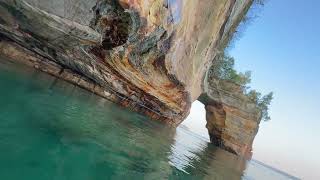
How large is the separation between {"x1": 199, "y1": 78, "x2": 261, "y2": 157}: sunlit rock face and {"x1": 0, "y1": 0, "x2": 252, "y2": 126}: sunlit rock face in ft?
35.7

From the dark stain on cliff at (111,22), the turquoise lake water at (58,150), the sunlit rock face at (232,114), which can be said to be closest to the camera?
the turquoise lake water at (58,150)

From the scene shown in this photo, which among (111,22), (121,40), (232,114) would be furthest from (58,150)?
(232,114)

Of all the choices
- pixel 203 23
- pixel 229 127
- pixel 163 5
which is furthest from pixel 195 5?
pixel 229 127

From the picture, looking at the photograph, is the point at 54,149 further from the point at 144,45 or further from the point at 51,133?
the point at 144,45

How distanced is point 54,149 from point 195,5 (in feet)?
37.4

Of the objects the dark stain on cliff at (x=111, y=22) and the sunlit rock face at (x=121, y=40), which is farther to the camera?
the dark stain on cliff at (x=111, y=22)

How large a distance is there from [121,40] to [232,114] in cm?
2515

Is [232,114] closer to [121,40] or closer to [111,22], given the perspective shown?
[121,40]

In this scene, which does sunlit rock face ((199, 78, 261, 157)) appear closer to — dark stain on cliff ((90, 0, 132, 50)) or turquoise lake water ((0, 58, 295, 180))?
dark stain on cliff ((90, 0, 132, 50))

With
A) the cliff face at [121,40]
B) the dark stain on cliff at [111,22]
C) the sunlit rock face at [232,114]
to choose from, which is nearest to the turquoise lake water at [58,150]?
the cliff face at [121,40]

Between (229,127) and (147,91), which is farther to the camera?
(229,127)

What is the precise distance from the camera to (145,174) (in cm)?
938

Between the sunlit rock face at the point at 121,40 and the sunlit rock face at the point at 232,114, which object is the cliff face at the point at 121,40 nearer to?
the sunlit rock face at the point at 121,40

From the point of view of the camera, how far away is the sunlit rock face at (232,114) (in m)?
37.3
